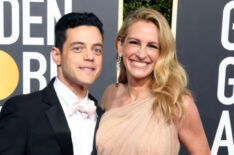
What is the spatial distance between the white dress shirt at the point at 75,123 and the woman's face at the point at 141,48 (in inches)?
23.5

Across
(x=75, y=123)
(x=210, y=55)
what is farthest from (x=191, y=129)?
(x=210, y=55)

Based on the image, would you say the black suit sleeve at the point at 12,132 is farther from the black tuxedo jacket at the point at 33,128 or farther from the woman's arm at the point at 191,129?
the woman's arm at the point at 191,129

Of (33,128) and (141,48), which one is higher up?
(141,48)

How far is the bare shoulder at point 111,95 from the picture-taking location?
2661 millimetres

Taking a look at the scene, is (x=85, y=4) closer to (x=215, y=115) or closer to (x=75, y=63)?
(x=75, y=63)

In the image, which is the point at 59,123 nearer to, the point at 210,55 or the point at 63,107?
the point at 63,107

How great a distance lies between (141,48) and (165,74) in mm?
287

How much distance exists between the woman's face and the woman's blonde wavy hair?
40mm

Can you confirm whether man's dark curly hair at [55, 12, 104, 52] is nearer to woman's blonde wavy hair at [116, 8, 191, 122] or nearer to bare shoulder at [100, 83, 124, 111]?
woman's blonde wavy hair at [116, 8, 191, 122]

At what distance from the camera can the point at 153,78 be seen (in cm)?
239

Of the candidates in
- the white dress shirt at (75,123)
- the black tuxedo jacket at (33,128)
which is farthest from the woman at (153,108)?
the black tuxedo jacket at (33,128)

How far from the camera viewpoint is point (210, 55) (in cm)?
317

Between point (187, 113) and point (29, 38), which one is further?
point (29, 38)

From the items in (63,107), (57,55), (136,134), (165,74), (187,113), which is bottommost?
(136,134)
